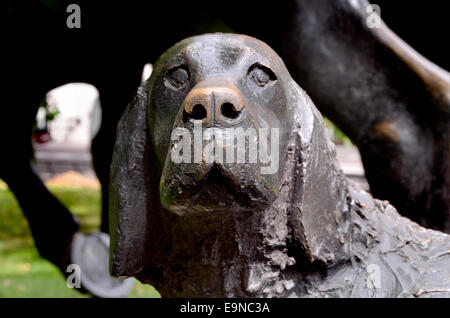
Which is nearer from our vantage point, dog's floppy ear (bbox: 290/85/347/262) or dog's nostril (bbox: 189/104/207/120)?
dog's nostril (bbox: 189/104/207/120)

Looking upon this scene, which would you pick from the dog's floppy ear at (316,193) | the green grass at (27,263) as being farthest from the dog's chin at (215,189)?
the green grass at (27,263)

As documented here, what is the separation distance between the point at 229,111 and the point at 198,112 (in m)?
0.05

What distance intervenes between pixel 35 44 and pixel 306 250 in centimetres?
151

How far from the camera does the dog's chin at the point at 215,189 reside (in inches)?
36.9

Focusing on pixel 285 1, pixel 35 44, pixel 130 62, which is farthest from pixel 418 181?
pixel 35 44

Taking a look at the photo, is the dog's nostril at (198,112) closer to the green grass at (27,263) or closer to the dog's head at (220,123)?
the dog's head at (220,123)

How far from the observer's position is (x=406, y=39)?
8.64ft

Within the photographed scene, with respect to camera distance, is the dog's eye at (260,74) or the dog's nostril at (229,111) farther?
the dog's eye at (260,74)

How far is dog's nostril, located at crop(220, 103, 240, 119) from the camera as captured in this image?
0.94m

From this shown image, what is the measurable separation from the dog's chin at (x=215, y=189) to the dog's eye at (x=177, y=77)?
18cm

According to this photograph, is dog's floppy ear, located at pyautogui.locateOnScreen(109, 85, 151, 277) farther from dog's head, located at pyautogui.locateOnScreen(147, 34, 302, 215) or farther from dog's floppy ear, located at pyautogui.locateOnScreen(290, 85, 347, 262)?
dog's floppy ear, located at pyautogui.locateOnScreen(290, 85, 347, 262)

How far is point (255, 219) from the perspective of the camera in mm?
1108

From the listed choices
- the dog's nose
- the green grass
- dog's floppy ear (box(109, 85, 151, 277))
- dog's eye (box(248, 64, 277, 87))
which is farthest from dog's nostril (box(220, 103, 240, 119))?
the green grass
